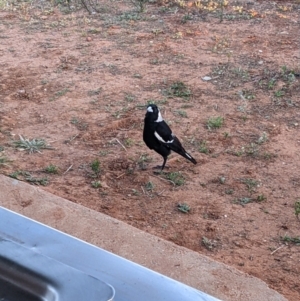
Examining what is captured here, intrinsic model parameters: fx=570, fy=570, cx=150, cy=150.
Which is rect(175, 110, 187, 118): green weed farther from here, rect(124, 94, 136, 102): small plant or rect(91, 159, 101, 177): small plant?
rect(91, 159, 101, 177): small plant

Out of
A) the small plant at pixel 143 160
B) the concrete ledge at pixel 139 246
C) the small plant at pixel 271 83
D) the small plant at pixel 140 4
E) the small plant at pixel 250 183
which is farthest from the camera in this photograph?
the small plant at pixel 140 4

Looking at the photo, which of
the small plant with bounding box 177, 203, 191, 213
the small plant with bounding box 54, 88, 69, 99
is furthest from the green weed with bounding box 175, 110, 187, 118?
the small plant with bounding box 177, 203, 191, 213

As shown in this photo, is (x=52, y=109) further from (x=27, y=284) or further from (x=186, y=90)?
(x=27, y=284)

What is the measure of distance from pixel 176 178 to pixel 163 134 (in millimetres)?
407

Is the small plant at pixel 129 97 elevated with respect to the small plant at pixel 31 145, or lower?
lower

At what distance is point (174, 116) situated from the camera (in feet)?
19.7

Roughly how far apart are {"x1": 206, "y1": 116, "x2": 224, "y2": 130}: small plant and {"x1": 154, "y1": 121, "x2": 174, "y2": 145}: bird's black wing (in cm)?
85

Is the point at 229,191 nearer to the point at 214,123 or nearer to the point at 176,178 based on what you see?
the point at 176,178

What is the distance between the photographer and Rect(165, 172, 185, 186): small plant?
4758 mm

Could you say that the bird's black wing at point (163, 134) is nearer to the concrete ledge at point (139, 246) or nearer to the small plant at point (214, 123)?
the small plant at point (214, 123)

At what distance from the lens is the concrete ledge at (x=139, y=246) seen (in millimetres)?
2861

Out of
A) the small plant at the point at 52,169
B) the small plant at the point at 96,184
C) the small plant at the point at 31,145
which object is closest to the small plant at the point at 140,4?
the small plant at the point at 31,145

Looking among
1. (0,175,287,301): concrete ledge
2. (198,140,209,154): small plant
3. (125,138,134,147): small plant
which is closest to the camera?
(0,175,287,301): concrete ledge

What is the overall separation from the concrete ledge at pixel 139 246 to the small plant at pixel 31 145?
49.7 inches
